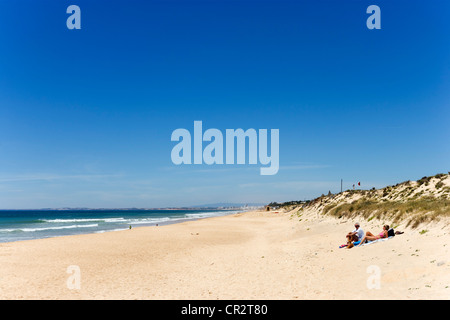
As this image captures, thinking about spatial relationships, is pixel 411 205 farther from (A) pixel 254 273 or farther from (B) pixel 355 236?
(A) pixel 254 273

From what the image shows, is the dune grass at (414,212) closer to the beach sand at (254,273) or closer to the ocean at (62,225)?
the beach sand at (254,273)

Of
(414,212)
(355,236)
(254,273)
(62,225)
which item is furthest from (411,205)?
(62,225)

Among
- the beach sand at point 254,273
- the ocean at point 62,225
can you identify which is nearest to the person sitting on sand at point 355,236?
the beach sand at point 254,273

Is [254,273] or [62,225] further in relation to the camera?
[62,225]

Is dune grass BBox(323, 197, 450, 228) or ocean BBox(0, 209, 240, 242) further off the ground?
dune grass BBox(323, 197, 450, 228)

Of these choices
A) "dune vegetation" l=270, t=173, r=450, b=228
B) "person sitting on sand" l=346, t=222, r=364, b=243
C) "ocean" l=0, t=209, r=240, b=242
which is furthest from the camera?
"ocean" l=0, t=209, r=240, b=242

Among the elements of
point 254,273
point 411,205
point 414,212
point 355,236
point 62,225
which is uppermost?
point 411,205

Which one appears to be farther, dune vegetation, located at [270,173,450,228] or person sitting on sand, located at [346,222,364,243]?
person sitting on sand, located at [346,222,364,243]

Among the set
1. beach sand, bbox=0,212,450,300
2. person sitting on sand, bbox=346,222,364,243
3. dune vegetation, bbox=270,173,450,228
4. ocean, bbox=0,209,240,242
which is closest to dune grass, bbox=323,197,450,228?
dune vegetation, bbox=270,173,450,228

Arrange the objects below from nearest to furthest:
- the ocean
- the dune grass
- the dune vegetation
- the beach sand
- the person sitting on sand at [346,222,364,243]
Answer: the beach sand < the dune grass < the dune vegetation < the person sitting on sand at [346,222,364,243] < the ocean

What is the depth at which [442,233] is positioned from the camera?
45.6ft

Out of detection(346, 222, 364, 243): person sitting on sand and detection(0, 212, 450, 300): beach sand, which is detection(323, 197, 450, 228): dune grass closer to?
detection(0, 212, 450, 300): beach sand
